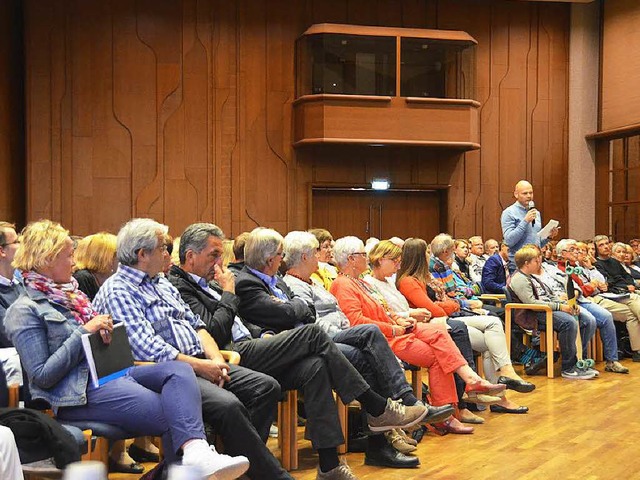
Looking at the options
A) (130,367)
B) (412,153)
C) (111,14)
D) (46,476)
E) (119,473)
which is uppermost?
(111,14)

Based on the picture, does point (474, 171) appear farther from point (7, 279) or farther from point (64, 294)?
point (64, 294)

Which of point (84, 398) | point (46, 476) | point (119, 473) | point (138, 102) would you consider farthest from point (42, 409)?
point (138, 102)

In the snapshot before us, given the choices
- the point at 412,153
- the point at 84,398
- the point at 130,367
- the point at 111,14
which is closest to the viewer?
the point at 84,398

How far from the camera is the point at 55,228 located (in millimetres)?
3273

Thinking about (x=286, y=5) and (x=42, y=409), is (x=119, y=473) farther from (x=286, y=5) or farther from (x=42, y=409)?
(x=286, y=5)

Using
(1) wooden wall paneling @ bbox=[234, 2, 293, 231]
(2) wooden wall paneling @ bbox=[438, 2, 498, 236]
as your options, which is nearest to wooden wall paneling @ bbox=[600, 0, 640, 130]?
(2) wooden wall paneling @ bbox=[438, 2, 498, 236]

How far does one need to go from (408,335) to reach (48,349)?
2373 mm

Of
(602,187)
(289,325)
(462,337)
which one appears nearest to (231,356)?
(289,325)

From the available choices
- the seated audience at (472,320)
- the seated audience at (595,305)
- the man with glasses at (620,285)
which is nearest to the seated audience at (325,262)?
the seated audience at (472,320)

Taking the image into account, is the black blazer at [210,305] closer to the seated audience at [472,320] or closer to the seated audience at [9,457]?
the seated audience at [9,457]

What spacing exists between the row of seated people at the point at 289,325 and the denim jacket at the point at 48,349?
0.09 meters

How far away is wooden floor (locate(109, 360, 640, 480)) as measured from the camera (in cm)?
405

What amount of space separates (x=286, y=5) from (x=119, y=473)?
7626 millimetres

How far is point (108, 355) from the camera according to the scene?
318cm
